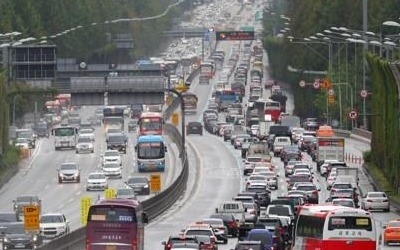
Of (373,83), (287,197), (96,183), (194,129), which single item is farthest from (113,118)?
(287,197)

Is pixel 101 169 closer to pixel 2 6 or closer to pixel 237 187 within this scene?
pixel 237 187

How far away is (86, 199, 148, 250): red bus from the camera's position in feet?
224

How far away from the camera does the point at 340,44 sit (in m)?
191

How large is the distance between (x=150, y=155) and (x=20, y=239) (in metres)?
58.3

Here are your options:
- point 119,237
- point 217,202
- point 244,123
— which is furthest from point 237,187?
point 244,123

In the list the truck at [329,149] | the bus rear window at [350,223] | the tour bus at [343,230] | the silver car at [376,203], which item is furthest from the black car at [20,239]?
the truck at [329,149]

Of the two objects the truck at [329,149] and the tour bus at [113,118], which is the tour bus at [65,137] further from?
the truck at [329,149]

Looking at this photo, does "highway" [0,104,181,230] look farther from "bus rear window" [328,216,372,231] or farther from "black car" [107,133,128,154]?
"bus rear window" [328,216,372,231]

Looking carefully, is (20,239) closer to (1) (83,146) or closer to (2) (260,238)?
(2) (260,238)

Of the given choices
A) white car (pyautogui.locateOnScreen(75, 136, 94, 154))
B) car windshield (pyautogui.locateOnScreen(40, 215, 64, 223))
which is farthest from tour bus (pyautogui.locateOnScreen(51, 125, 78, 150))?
car windshield (pyautogui.locateOnScreen(40, 215, 64, 223))

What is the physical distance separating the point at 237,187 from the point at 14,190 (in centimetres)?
1348

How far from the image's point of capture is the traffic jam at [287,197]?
61.8 m

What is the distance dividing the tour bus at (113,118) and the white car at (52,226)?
88238mm

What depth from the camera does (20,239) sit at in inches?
3044
